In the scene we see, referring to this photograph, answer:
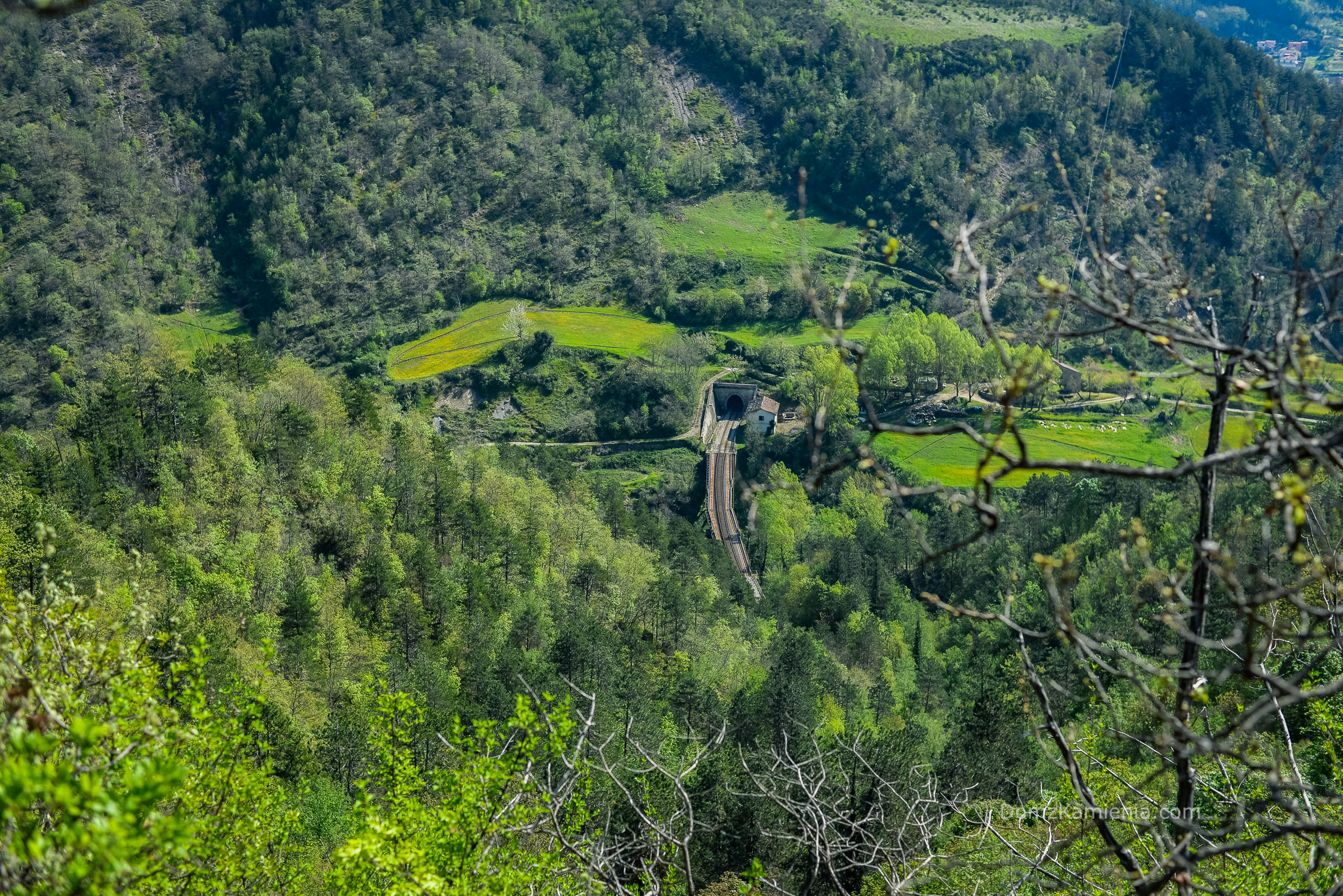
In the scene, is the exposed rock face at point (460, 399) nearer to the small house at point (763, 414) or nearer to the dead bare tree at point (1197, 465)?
the small house at point (763, 414)

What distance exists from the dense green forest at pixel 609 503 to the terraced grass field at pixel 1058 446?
1.49 meters

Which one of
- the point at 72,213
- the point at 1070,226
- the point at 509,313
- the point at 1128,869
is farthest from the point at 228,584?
the point at 1070,226

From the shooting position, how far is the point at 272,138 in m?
187

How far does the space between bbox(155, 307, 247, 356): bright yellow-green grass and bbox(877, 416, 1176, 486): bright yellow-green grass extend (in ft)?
341

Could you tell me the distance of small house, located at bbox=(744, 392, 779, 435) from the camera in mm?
126375

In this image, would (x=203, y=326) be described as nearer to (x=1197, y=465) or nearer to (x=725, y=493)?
(x=725, y=493)

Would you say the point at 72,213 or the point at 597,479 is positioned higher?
the point at 72,213

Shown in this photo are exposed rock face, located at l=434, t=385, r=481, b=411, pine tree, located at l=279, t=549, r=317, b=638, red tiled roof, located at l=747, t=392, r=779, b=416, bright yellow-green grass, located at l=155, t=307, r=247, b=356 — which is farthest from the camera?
bright yellow-green grass, located at l=155, t=307, r=247, b=356

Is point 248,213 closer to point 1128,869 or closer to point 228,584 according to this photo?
point 228,584

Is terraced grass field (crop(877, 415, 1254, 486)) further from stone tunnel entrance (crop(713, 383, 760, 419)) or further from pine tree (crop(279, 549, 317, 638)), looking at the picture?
pine tree (crop(279, 549, 317, 638))

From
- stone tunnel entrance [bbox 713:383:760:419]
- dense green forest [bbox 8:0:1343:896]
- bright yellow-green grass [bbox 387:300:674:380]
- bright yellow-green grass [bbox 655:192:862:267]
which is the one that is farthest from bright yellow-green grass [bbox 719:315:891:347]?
stone tunnel entrance [bbox 713:383:760:419]

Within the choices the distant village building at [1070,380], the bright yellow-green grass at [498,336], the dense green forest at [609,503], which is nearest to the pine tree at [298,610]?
the dense green forest at [609,503]

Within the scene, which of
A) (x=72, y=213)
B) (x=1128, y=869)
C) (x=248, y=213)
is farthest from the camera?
(x=248, y=213)

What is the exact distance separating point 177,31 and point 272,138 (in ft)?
126
